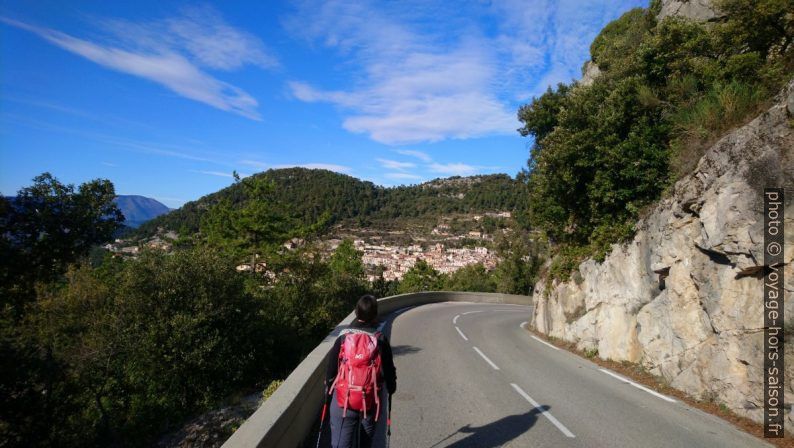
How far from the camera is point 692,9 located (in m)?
18.8

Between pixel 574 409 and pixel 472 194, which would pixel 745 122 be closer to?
pixel 574 409

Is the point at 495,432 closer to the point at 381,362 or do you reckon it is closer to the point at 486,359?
the point at 381,362

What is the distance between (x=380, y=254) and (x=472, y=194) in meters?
66.8

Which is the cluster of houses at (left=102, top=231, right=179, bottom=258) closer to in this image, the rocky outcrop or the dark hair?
the dark hair

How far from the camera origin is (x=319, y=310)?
826 inches

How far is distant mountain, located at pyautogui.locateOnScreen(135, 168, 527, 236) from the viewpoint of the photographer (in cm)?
10619

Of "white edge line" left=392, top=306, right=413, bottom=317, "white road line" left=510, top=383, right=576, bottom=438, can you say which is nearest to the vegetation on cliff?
"white road line" left=510, top=383, right=576, bottom=438

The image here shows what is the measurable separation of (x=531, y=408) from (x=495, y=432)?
1415mm

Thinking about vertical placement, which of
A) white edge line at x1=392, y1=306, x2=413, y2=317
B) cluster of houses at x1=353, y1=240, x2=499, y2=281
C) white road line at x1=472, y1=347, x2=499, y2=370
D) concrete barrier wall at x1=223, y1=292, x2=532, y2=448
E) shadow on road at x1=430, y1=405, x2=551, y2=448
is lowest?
white edge line at x1=392, y1=306, x2=413, y2=317

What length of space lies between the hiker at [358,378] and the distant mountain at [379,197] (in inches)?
3570

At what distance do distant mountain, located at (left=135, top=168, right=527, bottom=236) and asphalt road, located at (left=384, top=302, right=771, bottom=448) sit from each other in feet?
283

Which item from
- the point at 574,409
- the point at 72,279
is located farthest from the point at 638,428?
the point at 72,279

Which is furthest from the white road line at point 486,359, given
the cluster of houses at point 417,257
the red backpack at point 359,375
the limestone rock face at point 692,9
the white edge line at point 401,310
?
the cluster of houses at point 417,257

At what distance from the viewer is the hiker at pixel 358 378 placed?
3.60m
